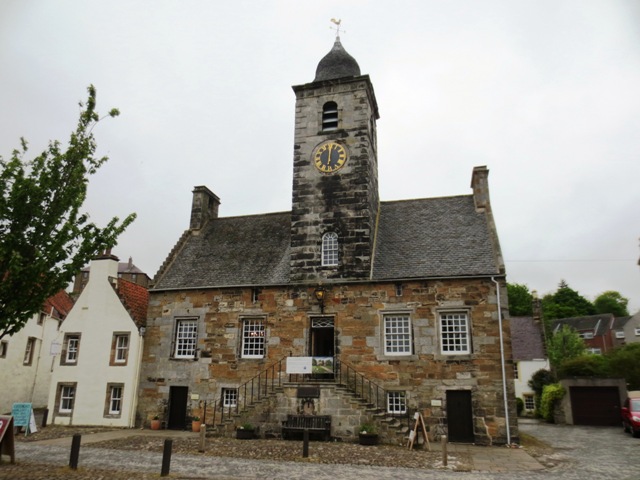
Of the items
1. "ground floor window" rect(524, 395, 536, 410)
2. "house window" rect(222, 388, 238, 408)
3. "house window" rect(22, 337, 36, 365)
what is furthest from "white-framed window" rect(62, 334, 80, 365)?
"ground floor window" rect(524, 395, 536, 410)

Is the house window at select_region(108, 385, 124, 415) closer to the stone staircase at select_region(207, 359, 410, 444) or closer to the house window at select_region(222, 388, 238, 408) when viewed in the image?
the house window at select_region(222, 388, 238, 408)

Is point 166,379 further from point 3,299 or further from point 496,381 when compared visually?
point 496,381

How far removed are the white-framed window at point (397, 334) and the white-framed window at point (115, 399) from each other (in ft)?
39.5

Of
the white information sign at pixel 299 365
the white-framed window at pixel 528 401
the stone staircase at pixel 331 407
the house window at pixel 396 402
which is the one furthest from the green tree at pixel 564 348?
the white information sign at pixel 299 365

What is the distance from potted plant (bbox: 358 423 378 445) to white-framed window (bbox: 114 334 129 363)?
38.5 ft

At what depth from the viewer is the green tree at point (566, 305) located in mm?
72438

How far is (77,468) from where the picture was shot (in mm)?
11672

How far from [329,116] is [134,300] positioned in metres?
13.0

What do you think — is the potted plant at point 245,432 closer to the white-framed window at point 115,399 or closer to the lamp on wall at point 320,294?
the lamp on wall at point 320,294

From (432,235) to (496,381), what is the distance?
265 inches

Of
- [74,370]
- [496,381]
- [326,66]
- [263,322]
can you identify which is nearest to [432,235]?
[496,381]

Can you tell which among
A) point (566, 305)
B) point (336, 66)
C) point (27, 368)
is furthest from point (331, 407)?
point (566, 305)

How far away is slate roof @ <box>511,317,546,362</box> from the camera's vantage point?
122 ft

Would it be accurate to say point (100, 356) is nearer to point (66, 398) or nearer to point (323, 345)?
point (66, 398)
